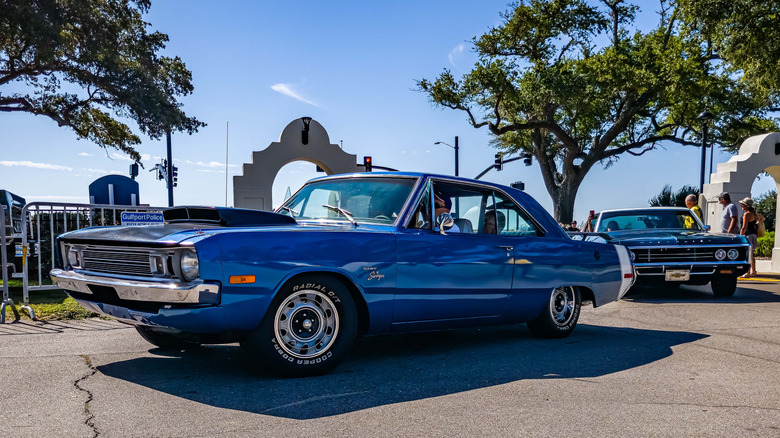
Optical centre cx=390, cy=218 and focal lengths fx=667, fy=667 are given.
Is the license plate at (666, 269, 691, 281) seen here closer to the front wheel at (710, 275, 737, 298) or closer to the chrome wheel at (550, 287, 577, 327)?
the front wheel at (710, 275, 737, 298)

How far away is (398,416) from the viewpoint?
3.74 m

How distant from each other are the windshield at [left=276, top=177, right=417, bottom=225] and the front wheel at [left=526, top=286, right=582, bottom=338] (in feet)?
6.35

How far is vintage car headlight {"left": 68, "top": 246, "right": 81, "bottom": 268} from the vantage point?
4996 mm

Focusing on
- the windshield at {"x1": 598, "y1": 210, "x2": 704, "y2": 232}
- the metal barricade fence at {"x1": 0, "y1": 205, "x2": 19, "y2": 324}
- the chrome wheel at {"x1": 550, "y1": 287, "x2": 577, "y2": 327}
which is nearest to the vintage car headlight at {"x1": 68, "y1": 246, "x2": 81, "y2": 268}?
the metal barricade fence at {"x1": 0, "y1": 205, "x2": 19, "y2": 324}

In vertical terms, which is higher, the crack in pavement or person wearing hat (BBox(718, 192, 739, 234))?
person wearing hat (BBox(718, 192, 739, 234))

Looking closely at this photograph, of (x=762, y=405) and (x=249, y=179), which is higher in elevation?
(x=249, y=179)

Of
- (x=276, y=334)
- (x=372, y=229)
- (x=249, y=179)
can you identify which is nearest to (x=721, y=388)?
(x=372, y=229)

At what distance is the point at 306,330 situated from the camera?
459cm

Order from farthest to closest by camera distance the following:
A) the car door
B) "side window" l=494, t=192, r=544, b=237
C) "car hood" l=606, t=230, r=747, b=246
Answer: "car hood" l=606, t=230, r=747, b=246 < "side window" l=494, t=192, r=544, b=237 < the car door

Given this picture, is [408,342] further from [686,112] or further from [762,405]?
[686,112]

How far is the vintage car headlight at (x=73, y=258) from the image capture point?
197 inches

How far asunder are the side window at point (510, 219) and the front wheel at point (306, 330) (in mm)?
1950

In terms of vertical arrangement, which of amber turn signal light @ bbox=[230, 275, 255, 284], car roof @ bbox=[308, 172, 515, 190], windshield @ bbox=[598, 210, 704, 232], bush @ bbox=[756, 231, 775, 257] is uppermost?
car roof @ bbox=[308, 172, 515, 190]

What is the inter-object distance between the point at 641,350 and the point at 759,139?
14.5 m
